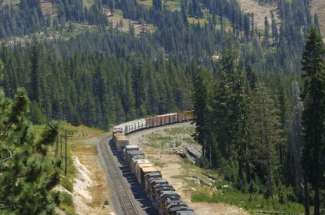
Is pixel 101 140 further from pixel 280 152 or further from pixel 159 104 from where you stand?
pixel 159 104

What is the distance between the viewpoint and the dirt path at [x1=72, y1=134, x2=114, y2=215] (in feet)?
198

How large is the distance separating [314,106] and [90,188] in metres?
28.1

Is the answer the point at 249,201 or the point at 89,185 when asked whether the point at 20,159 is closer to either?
the point at 249,201

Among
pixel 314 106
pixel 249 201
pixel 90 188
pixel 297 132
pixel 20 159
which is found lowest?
pixel 249 201

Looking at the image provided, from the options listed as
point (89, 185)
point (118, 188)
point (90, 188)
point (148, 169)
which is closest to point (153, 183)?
point (148, 169)

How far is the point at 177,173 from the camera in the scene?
255 ft

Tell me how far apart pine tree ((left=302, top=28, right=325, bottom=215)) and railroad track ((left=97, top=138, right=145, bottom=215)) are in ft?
55.7

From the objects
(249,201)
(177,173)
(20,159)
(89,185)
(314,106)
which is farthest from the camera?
(177,173)

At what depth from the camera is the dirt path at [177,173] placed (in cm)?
6053

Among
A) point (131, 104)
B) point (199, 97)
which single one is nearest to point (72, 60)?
point (131, 104)

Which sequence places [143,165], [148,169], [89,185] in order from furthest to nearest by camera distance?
[143,165], [89,185], [148,169]

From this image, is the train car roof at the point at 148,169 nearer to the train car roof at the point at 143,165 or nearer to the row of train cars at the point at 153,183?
the row of train cars at the point at 153,183

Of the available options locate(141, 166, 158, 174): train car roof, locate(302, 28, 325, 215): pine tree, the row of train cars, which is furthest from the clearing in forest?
locate(302, 28, 325, 215): pine tree

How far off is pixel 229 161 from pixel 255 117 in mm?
11946
